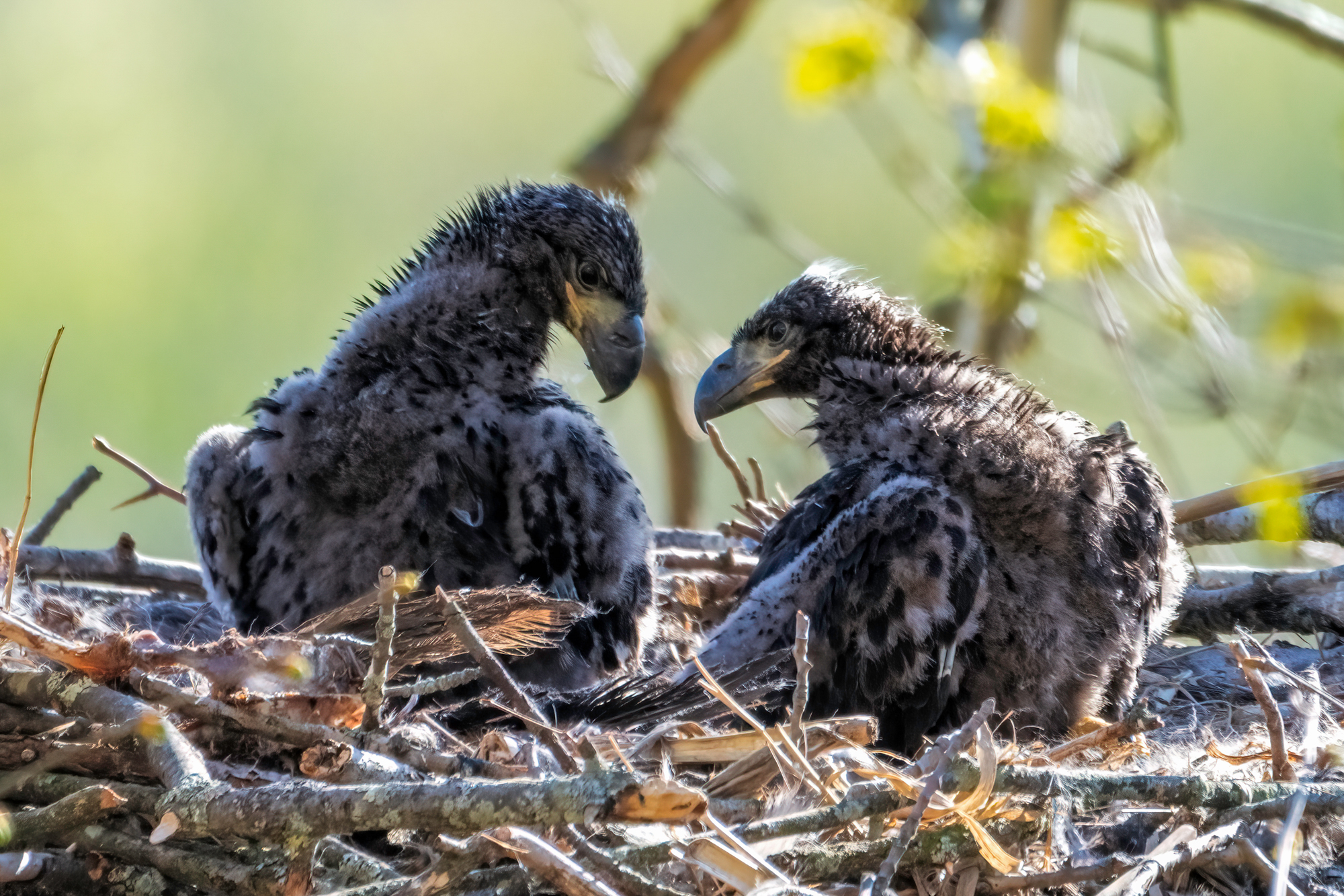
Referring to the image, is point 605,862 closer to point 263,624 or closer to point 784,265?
point 263,624

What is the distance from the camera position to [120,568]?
196 inches

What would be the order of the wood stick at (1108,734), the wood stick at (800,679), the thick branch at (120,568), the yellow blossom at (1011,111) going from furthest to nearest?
the thick branch at (120,568) → the yellow blossom at (1011,111) → the wood stick at (1108,734) → the wood stick at (800,679)

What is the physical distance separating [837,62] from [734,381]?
1.10 metres

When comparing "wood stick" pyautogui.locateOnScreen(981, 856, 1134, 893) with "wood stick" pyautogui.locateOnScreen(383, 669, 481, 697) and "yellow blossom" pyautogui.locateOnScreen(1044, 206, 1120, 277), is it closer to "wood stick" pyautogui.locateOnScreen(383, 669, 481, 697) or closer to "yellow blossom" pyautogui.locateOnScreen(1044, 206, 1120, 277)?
"wood stick" pyautogui.locateOnScreen(383, 669, 481, 697)

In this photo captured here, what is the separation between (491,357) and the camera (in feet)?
13.5

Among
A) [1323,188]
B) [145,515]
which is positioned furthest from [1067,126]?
[145,515]

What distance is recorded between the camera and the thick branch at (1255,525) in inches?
173

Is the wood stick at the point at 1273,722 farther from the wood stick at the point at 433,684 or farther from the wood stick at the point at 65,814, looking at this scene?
the wood stick at the point at 65,814

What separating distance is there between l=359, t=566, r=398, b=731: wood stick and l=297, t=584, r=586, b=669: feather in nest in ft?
0.96

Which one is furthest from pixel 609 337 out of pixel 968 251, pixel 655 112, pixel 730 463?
pixel 655 112

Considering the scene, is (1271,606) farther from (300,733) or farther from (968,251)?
(300,733)

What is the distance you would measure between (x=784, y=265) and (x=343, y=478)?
36.6 feet

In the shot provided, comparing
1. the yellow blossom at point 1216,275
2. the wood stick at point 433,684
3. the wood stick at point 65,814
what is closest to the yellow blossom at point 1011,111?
the yellow blossom at point 1216,275

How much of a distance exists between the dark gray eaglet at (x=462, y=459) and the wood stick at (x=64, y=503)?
1.75ft
